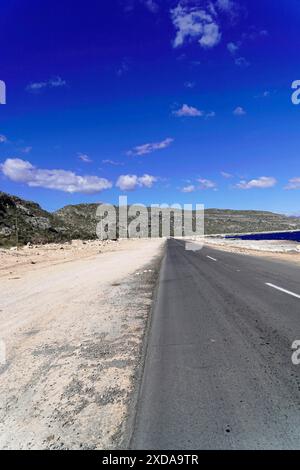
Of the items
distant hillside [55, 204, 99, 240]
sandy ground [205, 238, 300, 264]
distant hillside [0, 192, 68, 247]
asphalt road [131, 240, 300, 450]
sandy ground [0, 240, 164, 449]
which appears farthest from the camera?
distant hillside [55, 204, 99, 240]

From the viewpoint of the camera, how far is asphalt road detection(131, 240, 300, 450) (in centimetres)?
306

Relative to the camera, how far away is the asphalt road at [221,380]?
120 inches

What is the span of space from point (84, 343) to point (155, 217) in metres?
183

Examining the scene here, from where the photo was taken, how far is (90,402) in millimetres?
3805

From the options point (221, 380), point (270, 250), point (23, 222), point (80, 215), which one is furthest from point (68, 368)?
point (80, 215)

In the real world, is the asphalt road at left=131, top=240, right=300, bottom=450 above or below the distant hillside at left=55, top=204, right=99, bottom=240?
below

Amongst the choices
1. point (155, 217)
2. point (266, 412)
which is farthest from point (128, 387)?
point (155, 217)

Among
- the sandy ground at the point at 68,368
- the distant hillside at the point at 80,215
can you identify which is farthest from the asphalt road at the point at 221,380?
the distant hillside at the point at 80,215

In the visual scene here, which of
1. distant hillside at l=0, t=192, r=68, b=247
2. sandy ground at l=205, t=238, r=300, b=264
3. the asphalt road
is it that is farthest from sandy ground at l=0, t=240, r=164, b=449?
distant hillside at l=0, t=192, r=68, b=247

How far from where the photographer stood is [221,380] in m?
4.14

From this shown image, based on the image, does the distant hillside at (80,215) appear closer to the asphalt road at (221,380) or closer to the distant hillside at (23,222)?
the distant hillside at (23,222)

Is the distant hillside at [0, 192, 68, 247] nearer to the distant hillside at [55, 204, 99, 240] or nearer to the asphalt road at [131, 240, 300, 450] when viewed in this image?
the asphalt road at [131, 240, 300, 450]

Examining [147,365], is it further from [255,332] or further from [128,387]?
[255,332]

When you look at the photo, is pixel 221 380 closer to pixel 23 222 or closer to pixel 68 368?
pixel 68 368
